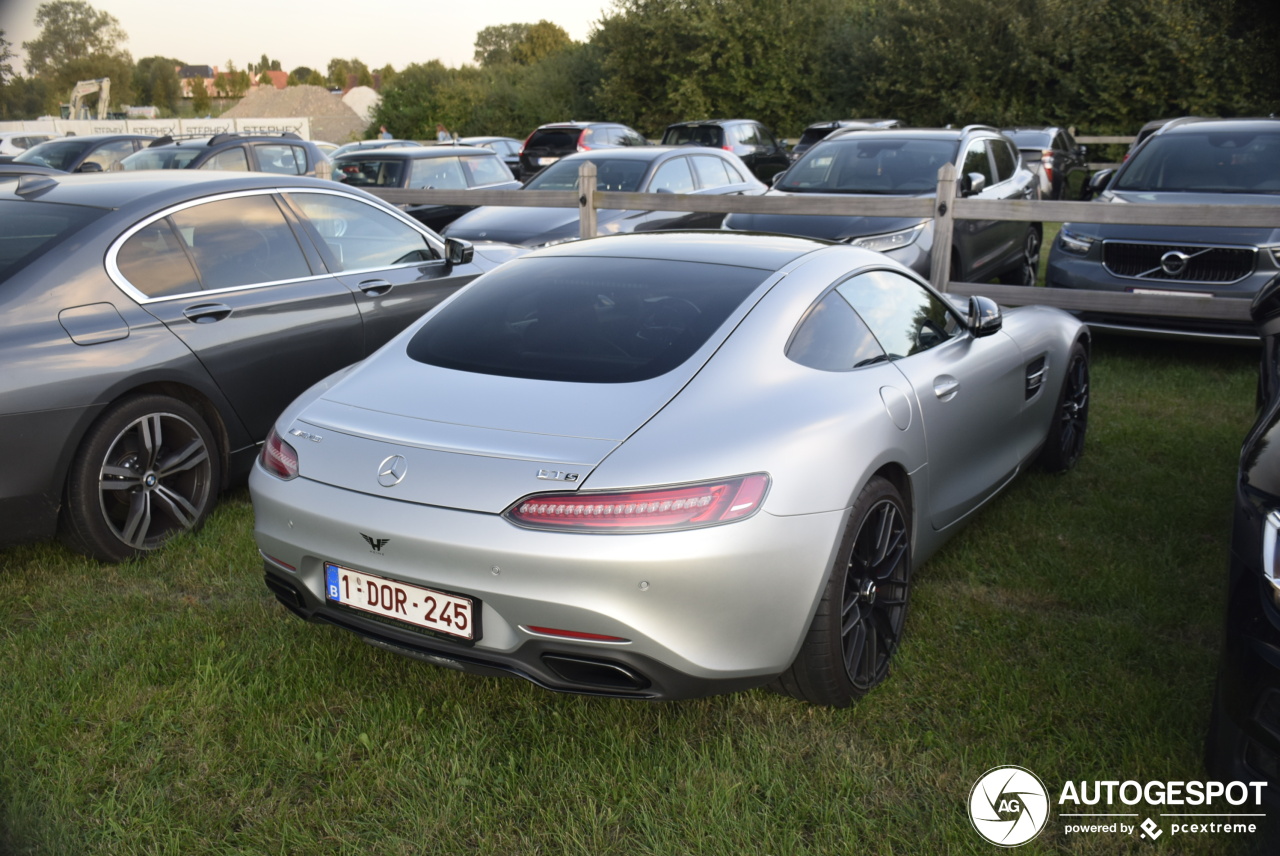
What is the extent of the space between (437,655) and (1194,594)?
9.33ft

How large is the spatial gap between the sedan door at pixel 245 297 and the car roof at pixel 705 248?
4.93ft

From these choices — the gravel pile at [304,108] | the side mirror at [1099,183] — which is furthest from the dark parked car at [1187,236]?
the gravel pile at [304,108]

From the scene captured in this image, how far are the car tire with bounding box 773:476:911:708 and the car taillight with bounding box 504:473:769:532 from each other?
482 millimetres

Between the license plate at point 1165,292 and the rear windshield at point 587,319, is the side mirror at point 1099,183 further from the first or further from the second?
the rear windshield at point 587,319

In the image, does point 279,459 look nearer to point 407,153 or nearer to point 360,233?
point 360,233

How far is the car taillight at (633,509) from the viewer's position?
2.54m

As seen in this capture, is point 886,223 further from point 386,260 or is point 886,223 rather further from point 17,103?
point 17,103

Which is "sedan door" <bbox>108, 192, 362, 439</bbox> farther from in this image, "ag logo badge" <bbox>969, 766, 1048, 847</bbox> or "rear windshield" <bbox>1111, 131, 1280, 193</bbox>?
"rear windshield" <bbox>1111, 131, 1280, 193</bbox>

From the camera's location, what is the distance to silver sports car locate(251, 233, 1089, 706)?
8.41 feet

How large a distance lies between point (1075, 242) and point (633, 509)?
20.6 feet

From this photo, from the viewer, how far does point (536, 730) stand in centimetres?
305

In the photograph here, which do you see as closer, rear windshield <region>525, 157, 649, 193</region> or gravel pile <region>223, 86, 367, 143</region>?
rear windshield <region>525, 157, 649, 193</region>

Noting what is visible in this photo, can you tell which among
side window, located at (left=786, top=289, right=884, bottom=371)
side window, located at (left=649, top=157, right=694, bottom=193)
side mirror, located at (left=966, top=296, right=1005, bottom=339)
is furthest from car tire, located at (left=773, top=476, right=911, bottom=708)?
side window, located at (left=649, top=157, right=694, bottom=193)

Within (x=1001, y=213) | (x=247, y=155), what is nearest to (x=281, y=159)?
(x=247, y=155)
